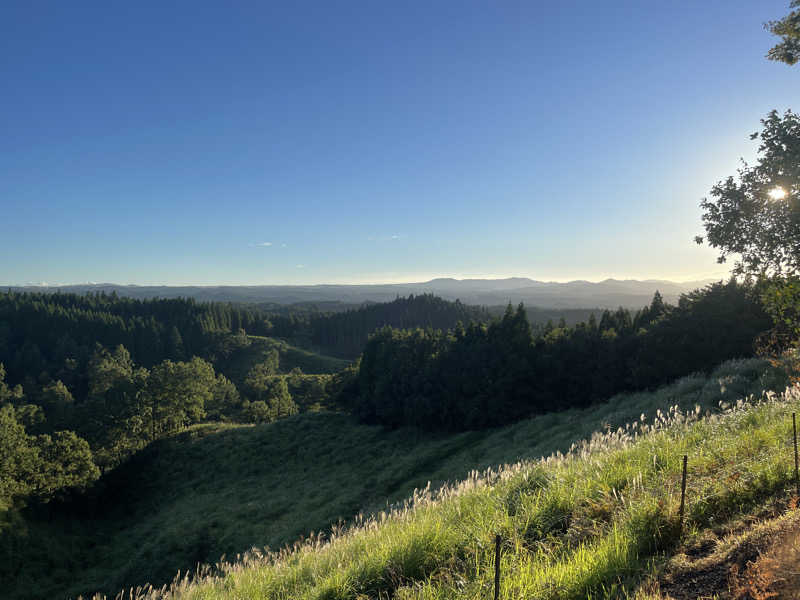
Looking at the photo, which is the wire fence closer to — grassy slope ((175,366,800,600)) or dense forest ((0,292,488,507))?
grassy slope ((175,366,800,600))

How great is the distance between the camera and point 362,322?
16425cm

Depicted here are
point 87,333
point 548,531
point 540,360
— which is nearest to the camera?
point 548,531

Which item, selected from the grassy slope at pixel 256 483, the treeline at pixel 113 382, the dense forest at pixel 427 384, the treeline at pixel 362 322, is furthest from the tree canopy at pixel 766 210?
the treeline at pixel 362 322

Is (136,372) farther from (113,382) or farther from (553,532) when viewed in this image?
(553,532)

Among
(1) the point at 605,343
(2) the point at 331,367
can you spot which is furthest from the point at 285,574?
(2) the point at 331,367

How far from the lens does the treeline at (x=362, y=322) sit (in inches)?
6211

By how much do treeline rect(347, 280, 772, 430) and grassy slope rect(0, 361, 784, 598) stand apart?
3.70 m

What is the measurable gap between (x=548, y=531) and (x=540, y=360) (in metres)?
35.1

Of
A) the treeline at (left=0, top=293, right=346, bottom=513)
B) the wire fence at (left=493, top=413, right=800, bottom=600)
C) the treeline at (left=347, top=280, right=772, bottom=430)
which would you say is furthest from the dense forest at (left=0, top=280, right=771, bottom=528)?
the wire fence at (left=493, top=413, right=800, bottom=600)

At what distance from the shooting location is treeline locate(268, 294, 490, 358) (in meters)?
158

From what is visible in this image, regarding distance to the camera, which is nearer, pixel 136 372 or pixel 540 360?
pixel 540 360

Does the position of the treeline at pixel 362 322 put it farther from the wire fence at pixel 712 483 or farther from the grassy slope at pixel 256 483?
the wire fence at pixel 712 483

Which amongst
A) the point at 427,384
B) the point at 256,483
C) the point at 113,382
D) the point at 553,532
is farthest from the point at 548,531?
the point at 113,382

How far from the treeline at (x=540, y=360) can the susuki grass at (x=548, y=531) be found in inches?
1022
